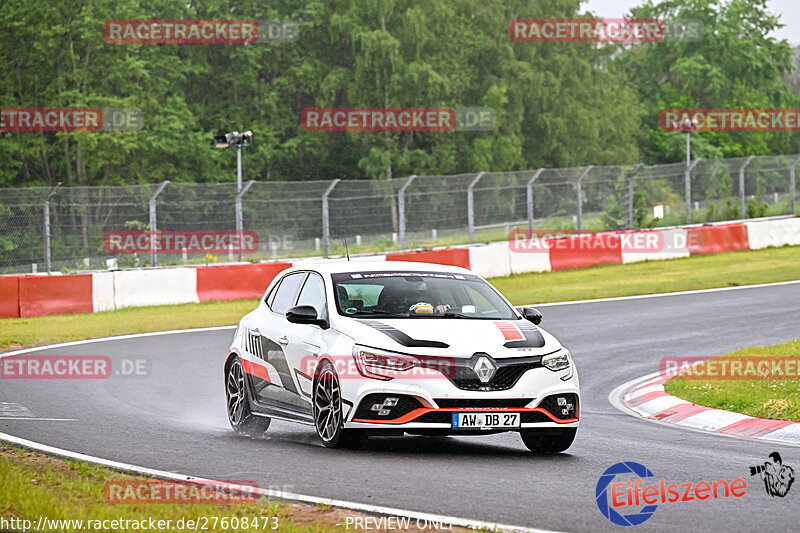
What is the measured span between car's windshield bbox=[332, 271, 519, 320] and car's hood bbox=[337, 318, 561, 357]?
0.28m

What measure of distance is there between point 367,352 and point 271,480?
1.43m

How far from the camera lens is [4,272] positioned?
26438 mm

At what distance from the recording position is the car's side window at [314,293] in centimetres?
990

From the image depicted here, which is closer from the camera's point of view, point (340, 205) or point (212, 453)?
point (212, 453)

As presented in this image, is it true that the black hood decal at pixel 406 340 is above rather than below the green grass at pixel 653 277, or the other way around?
above

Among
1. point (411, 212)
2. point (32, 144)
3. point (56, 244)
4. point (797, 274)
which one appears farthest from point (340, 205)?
point (32, 144)

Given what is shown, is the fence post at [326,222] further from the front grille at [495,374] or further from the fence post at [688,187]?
the front grille at [495,374]

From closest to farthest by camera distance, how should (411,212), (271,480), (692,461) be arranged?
(271,480) → (692,461) → (411,212)

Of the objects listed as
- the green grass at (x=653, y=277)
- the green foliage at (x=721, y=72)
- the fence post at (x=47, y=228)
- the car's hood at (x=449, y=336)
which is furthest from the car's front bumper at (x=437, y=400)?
the green foliage at (x=721, y=72)

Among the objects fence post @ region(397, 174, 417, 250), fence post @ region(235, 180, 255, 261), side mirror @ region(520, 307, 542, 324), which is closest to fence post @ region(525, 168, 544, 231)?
fence post @ region(397, 174, 417, 250)

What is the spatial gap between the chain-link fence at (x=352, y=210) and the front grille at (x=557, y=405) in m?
18.8

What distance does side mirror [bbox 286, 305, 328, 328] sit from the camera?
9398mm

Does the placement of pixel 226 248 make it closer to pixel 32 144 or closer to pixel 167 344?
pixel 167 344

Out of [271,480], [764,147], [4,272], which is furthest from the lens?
[764,147]
